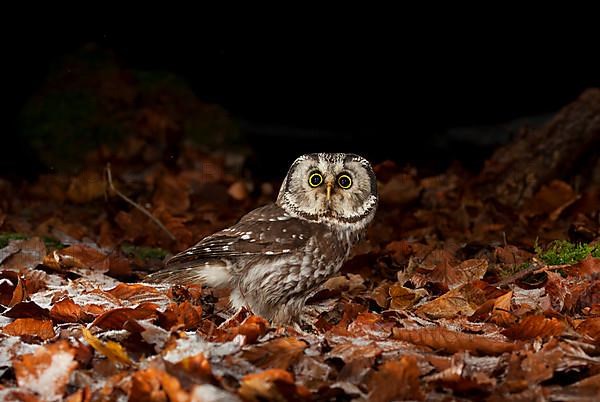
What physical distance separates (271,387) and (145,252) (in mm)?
3249

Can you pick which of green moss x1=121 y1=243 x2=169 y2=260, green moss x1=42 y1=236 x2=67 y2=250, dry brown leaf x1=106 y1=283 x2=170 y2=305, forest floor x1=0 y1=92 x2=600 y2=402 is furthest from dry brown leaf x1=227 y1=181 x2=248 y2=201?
dry brown leaf x1=106 y1=283 x2=170 y2=305

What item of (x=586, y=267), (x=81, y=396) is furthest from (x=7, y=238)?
(x=586, y=267)

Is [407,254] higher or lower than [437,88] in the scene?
lower

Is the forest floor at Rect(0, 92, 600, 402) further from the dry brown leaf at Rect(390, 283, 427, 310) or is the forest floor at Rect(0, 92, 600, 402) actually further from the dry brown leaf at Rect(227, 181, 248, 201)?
the dry brown leaf at Rect(227, 181, 248, 201)

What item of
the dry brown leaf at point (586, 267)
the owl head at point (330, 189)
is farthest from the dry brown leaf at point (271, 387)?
the dry brown leaf at point (586, 267)

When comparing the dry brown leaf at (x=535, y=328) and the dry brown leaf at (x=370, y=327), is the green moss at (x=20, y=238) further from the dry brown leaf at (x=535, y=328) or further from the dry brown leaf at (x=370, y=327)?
the dry brown leaf at (x=535, y=328)

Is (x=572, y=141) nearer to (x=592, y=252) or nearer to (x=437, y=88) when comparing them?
(x=592, y=252)

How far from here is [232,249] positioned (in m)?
4.19

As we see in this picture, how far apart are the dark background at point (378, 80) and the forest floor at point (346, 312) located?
12.5ft

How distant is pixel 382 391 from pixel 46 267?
9.08ft

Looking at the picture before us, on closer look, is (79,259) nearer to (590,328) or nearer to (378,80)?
(590,328)

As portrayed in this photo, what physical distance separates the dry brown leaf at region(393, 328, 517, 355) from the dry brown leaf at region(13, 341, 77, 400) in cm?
117

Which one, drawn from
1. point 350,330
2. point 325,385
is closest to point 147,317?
Result: point 350,330

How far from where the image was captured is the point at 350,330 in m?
3.40
